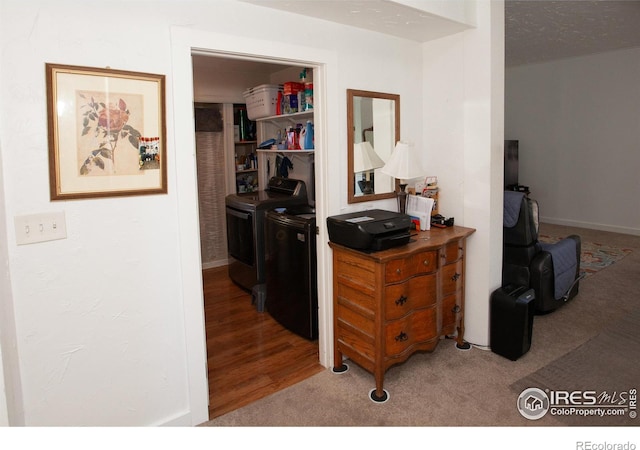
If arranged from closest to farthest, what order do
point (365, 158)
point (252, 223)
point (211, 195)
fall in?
point (365, 158) < point (252, 223) < point (211, 195)

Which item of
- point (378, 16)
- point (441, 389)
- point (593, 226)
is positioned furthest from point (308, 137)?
point (593, 226)

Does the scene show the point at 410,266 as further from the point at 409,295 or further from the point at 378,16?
the point at 378,16

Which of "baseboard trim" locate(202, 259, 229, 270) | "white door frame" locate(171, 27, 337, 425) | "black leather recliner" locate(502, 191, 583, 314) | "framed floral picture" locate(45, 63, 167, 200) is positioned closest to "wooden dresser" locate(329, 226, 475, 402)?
"black leather recliner" locate(502, 191, 583, 314)

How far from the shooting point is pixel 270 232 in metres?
3.61

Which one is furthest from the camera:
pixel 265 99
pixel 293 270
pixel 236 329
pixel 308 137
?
pixel 265 99

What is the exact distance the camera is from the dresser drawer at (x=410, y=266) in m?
2.39

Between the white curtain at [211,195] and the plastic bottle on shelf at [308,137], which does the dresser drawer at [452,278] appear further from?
the white curtain at [211,195]

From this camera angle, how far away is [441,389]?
2.55m

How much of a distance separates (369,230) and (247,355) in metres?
1.43

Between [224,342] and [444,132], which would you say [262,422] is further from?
[444,132]

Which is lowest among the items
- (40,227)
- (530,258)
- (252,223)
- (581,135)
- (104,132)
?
(530,258)

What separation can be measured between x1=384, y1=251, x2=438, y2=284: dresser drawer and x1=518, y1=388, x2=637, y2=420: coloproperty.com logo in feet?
2.96

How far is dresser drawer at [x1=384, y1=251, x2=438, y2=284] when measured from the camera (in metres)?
2.39

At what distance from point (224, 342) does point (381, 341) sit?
4.73ft
